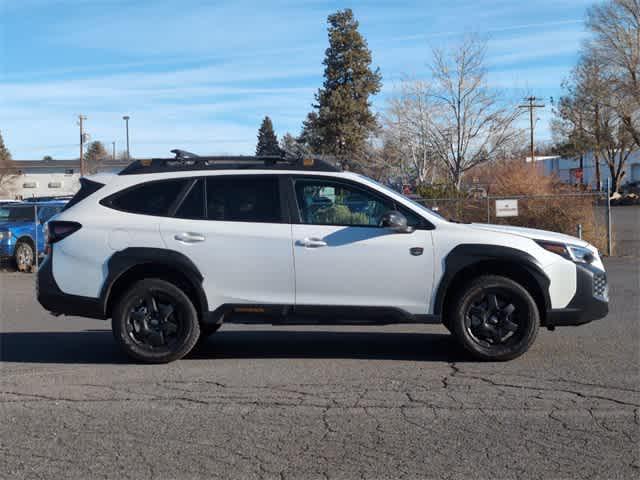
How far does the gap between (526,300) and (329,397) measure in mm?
2242

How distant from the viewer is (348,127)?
5000cm

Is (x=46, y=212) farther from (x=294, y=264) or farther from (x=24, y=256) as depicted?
(x=294, y=264)

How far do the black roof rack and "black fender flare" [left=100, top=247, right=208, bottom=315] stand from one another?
0.90 m

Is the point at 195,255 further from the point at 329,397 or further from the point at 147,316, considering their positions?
the point at 329,397

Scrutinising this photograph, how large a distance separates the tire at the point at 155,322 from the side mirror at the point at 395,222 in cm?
203

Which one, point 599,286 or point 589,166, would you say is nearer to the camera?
point 599,286

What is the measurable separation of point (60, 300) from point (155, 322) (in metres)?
0.96

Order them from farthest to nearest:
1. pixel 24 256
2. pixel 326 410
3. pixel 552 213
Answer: pixel 552 213, pixel 24 256, pixel 326 410

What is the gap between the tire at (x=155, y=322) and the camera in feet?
25.7

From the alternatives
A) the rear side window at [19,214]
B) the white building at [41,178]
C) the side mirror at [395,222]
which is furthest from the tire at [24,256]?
the white building at [41,178]

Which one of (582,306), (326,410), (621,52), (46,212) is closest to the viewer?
(326,410)

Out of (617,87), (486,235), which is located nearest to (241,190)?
(486,235)

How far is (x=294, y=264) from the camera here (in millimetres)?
7719

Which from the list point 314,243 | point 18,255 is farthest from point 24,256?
point 314,243
